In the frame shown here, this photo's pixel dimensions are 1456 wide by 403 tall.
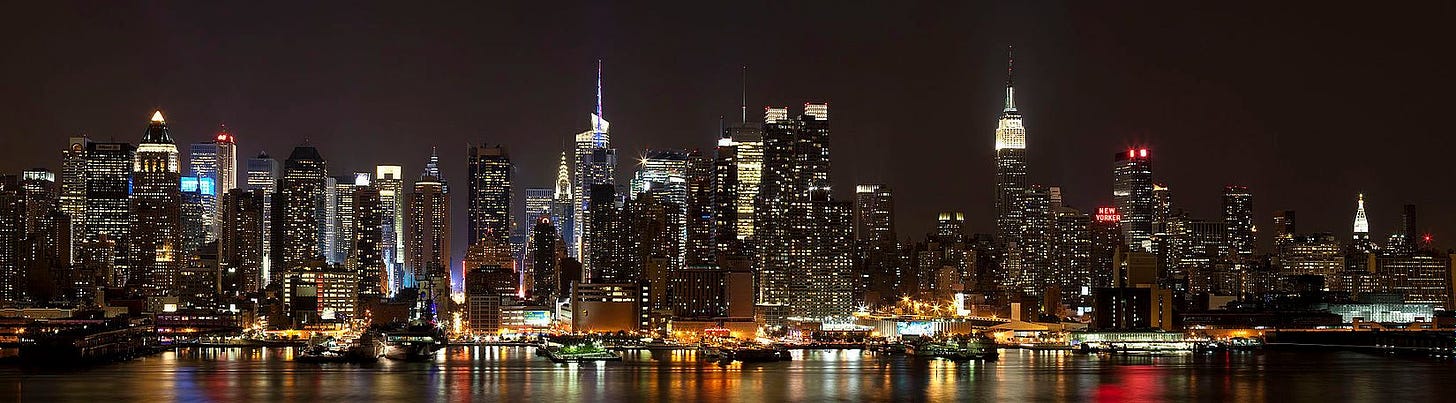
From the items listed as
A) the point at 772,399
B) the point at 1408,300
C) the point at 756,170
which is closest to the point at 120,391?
the point at 772,399

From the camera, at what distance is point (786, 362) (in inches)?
4013

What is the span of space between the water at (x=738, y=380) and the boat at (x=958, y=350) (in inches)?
73.2

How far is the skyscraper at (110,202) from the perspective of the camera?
17462 cm

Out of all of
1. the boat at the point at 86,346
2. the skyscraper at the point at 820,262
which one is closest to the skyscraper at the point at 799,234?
the skyscraper at the point at 820,262

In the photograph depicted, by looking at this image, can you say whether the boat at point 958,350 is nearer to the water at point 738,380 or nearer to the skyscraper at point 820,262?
the water at point 738,380

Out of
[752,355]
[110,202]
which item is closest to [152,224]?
[110,202]

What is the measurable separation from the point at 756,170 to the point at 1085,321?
39.3m

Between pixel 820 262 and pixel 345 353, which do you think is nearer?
pixel 345 353

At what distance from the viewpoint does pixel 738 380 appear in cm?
7881

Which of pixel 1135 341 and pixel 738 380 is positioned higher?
pixel 738 380

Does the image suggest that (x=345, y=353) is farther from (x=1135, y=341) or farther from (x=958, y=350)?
(x=1135, y=341)

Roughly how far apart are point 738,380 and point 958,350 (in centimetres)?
3476

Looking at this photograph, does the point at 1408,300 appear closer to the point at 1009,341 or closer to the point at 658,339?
the point at 1009,341

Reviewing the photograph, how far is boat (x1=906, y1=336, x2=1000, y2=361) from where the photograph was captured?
110m
